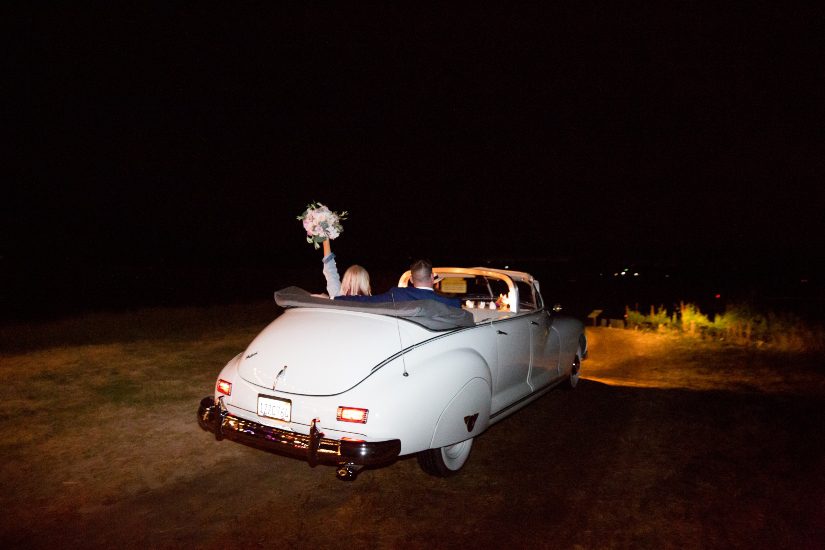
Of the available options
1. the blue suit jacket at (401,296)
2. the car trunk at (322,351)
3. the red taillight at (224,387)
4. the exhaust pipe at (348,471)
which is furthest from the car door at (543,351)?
the red taillight at (224,387)

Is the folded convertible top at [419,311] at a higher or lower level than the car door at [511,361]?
higher

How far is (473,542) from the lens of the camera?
3.31 metres

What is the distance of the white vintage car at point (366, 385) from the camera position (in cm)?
361

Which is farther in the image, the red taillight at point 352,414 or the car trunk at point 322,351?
the car trunk at point 322,351

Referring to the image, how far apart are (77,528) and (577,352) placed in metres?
5.61

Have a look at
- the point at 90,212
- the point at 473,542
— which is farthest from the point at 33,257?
the point at 473,542

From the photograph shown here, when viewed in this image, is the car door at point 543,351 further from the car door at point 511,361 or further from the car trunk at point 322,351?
the car trunk at point 322,351

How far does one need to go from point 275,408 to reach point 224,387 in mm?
608

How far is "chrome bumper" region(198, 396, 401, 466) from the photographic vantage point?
3.51 meters

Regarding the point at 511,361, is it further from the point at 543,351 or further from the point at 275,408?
the point at 275,408

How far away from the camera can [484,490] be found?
4086mm

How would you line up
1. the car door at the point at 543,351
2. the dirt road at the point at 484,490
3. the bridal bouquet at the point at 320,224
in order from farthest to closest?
the bridal bouquet at the point at 320,224 → the car door at the point at 543,351 → the dirt road at the point at 484,490

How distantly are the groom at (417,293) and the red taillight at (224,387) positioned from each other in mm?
1132

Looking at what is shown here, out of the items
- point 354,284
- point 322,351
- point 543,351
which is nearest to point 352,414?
point 322,351
